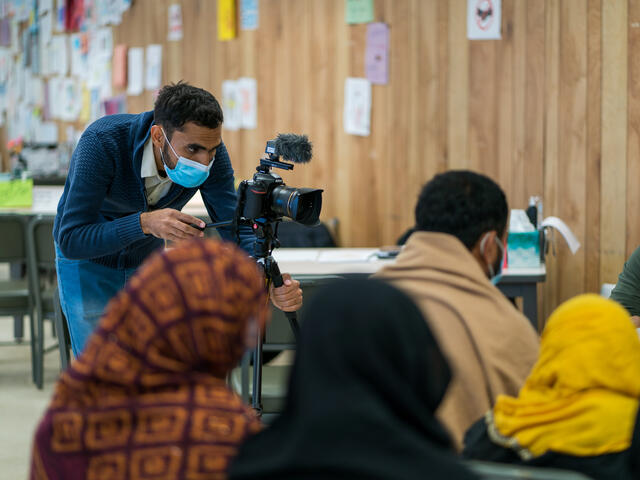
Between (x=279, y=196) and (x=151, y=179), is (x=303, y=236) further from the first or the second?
(x=279, y=196)

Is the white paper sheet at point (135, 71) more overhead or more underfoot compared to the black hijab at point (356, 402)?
more overhead

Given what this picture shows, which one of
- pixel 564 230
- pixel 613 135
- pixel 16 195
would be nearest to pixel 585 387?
pixel 564 230

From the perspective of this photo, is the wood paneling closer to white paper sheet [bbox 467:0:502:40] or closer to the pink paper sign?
white paper sheet [bbox 467:0:502:40]

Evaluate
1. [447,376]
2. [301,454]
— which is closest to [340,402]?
[301,454]

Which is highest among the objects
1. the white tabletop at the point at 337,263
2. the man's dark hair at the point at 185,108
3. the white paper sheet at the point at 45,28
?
the white paper sheet at the point at 45,28

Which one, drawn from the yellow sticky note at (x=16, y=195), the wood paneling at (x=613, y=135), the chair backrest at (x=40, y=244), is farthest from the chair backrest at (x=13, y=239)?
the wood paneling at (x=613, y=135)

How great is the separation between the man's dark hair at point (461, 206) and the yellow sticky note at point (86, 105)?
231 inches

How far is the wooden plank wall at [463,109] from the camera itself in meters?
3.57

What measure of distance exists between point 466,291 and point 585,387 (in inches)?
12.0

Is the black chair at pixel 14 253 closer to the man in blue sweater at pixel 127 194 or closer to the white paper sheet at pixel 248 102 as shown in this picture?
the white paper sheet at pixel 248 102

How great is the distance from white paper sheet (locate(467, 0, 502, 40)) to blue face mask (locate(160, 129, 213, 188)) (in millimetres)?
2171

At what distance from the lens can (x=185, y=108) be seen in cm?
213

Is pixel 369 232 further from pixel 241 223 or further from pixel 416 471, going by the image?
pixel 416 471

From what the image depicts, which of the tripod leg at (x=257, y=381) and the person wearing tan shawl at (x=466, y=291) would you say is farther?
the tripod leg at (x=257, y=381)
